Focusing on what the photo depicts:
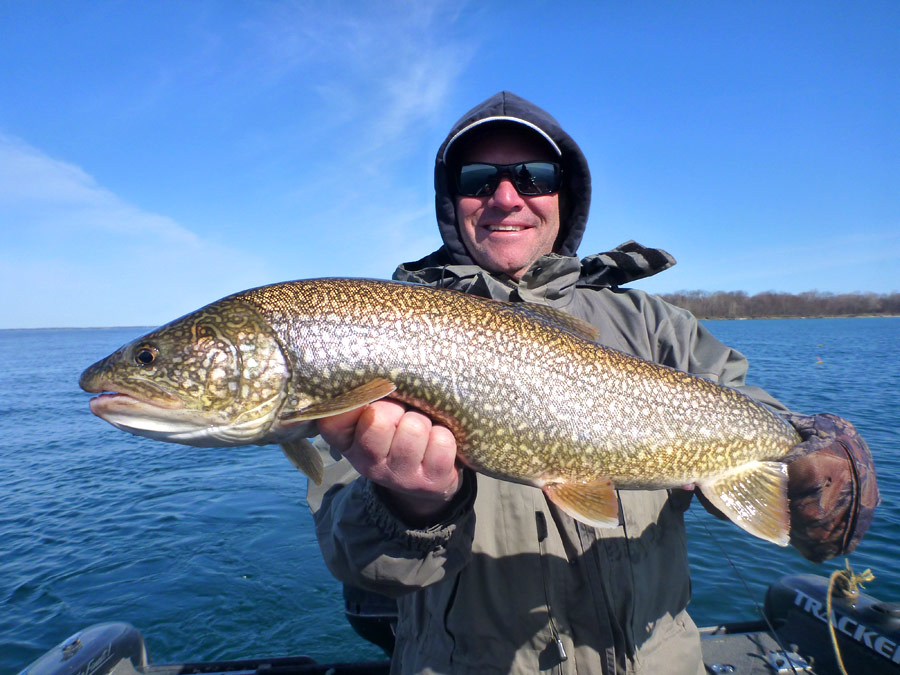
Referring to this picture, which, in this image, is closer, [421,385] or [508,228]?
[421,385]

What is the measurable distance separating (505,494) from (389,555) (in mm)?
806

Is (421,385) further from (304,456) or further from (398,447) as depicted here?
(304,456)

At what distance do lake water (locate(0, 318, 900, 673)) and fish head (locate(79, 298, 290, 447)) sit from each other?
3.33m

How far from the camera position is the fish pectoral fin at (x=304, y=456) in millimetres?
2840

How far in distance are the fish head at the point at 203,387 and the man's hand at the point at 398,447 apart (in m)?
0.37

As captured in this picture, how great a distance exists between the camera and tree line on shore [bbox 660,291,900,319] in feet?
434

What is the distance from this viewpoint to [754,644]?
5113 mm

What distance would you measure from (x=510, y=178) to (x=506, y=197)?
9.4 inches

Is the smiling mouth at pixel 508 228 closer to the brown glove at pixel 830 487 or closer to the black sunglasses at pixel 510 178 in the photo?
the black sunglasses at pixel 510 178

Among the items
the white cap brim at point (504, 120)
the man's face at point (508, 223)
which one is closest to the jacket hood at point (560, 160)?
the white cap brim at point (504, 120)

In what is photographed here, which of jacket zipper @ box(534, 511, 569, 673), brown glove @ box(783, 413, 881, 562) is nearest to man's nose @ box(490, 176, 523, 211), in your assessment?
jacket zipper @ box(534, 511, 569, 673)

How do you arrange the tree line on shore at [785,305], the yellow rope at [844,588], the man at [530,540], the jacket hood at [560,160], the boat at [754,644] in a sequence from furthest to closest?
the tree line on shore at [785,305] < the yellow rope at [844,588] < the boat at [754,644] < the jacket hood at [560,160] < the man at [530,540]

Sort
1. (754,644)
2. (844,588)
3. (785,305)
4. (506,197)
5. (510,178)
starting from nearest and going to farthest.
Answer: (506,197)
(510,178)
(844,588)
(754,644)
(785,305)

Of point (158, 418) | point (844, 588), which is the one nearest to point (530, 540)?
point (158, 418)
